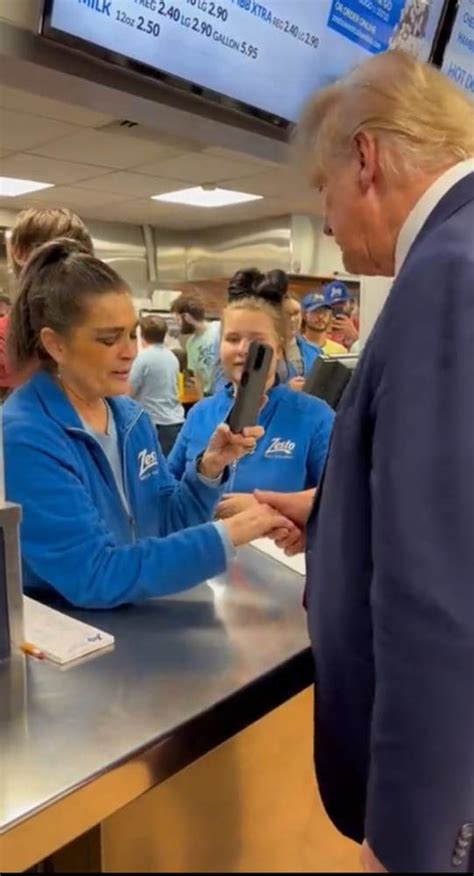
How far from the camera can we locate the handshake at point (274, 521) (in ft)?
3.39

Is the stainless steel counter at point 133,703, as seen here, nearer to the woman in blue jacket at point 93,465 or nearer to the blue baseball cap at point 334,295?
the woman in blue jacket at point 93,465

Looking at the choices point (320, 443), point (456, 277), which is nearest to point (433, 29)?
point (320, 443)

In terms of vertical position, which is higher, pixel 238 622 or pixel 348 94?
pixel 348 94

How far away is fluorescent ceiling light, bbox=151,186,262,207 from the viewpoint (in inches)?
187

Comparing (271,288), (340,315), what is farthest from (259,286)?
(340,315)

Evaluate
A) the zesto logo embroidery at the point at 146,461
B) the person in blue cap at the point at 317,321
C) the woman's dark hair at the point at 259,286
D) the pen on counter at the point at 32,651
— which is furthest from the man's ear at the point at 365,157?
the person in blue cap at the point at 317,321

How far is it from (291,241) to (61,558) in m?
5.19

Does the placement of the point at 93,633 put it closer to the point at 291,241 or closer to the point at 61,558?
the point at 61,558

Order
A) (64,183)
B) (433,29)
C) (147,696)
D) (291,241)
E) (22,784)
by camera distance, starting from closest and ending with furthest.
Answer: (22,784)
(147,696)
(433,29)
(64,183)
(291,241)

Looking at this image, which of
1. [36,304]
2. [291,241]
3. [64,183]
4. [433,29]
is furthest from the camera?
[291,241]

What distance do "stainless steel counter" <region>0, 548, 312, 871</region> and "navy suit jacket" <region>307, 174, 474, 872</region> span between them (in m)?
0.18

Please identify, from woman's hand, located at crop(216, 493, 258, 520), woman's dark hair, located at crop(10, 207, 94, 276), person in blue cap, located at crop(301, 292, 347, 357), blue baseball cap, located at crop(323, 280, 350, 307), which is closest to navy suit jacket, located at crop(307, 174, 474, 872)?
woman's hand, located at crop(216, 493, 258, 520)

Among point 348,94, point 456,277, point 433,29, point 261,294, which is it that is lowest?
point 261,294

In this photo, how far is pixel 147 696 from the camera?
0.80 m
